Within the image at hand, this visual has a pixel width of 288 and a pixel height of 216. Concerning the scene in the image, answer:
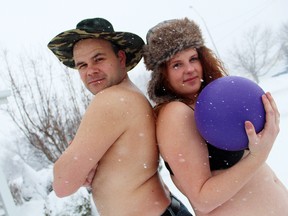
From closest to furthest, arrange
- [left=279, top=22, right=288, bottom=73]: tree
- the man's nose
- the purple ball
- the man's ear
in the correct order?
the purple ball
the man's nose
the man's ear
[left=279, top=22, right=288, bottom=73]: tree

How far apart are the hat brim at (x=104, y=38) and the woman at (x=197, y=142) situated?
0.14 metres

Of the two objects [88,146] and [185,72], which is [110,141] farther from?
[185,72]

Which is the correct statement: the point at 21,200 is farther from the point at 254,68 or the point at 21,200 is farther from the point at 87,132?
the point at 254,68

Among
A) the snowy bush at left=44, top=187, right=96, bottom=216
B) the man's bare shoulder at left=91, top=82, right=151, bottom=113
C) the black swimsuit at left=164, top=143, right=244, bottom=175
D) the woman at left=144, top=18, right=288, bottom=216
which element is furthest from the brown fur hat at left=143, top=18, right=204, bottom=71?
the snowy bush at left=44, top=187, right=96, bottom=216

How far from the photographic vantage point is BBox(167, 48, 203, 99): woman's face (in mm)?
2020

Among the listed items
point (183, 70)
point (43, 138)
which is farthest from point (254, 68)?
point (183, 70)

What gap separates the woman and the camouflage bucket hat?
0.14m

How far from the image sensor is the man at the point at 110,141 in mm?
1766

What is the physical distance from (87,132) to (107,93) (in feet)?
0.83

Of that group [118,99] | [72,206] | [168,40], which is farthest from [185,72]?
[72,206]

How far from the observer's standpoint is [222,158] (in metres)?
1.83

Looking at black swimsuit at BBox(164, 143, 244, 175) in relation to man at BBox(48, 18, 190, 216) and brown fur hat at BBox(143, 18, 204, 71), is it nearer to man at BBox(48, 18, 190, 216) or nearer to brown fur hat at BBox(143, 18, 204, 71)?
man at BBox(48, 18, 190, 216)

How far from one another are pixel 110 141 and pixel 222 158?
1.93ft

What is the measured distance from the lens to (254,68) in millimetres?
57750
